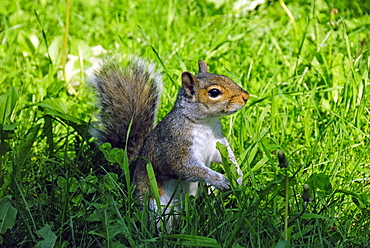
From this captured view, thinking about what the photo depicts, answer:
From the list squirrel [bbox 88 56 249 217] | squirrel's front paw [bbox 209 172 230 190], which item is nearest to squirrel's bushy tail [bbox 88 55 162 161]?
squirrel [bbox 88 56 249 217]

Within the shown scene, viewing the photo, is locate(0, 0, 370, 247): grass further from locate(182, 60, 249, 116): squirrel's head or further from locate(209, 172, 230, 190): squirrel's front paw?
locate(182, 60, 249, 116): squirrel's head

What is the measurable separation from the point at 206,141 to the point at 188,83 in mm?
178

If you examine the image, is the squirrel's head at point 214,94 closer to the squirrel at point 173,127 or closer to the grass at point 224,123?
the squirrel at point 173,127

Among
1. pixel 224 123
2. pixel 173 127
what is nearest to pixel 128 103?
pixel 173 127

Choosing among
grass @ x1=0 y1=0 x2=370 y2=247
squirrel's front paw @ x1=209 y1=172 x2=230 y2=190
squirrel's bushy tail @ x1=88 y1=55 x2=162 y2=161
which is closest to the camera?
grass @ x1=0 y1=0 x2=370 y2=247

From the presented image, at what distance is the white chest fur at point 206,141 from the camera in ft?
5.57

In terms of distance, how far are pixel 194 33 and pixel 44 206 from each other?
152 cm

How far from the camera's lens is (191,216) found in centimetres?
143

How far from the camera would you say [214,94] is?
170cm

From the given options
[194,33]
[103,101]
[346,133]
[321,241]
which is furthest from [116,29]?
[321,241]

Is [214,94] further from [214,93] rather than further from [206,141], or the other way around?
[206,141]

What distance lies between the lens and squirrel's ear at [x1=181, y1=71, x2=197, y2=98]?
1.72 m

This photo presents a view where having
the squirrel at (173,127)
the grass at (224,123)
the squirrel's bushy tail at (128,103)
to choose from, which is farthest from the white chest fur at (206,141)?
the squirrel's bushy tail at (128,103)

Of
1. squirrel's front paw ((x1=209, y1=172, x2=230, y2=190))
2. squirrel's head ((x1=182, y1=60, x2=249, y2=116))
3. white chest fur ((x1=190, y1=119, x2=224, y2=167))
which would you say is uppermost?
squirrel's head ((x1=182, y1=60, x2=249, y2=116))
